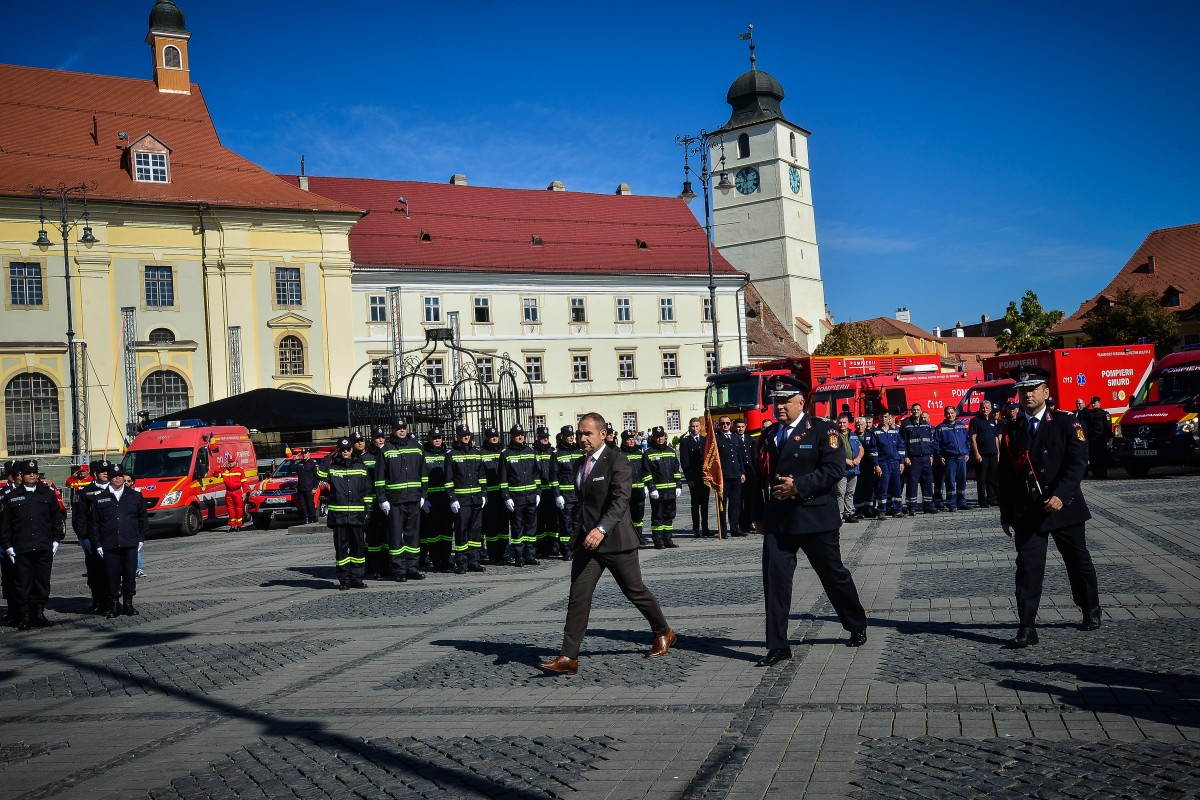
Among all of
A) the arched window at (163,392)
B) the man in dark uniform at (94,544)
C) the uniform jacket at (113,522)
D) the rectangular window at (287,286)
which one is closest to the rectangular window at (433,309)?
the rectangular window at (287,286)

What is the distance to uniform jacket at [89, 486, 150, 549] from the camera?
12867 mm

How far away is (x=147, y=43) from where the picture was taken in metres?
51.4

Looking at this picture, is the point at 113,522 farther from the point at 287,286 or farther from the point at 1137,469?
the point at 287,286

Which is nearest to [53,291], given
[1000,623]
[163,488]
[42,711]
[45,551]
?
[163,488]

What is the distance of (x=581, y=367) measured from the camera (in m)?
61.3

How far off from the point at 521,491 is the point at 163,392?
34621 mm

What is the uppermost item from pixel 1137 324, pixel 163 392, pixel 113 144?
pixel 113 144

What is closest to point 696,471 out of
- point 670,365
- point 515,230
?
point 670,365

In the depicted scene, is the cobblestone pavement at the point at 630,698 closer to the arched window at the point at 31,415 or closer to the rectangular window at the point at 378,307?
the arched window at the point at 31,415

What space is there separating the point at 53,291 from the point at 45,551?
117ft

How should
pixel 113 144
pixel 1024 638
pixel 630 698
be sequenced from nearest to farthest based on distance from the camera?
pixel 630 698 < pixel 1024 638 < pixel 113 144

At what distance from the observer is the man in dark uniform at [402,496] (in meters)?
14.3

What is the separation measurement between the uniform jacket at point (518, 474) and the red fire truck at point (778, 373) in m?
19.3

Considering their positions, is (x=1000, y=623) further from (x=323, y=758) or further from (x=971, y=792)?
(x=323, y=758)
